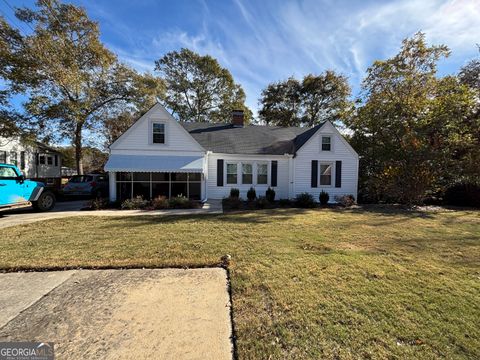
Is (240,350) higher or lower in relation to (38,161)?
lower

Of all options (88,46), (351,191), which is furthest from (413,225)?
(88,46)

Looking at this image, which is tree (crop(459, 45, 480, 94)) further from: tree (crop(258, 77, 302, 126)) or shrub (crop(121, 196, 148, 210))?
shrub (crop(121, 196, 148, 210))

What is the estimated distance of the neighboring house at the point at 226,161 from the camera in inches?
560

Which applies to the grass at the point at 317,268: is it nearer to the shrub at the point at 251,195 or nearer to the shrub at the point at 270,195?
the shrub at the point at 251,195

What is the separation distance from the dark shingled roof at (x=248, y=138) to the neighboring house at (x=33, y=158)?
17482 millimetres

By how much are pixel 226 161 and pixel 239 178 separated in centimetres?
150

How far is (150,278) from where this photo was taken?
416cm

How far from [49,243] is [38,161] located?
96.6 feet

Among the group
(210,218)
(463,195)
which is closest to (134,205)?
(210,218)

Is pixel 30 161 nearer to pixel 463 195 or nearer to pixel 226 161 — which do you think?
pixel 226 161

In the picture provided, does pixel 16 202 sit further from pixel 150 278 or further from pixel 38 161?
pixel 38 161

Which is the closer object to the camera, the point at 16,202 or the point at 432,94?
the point at 16,202

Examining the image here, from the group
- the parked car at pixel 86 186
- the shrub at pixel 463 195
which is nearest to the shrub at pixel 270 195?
the parked car at pixel 86 186

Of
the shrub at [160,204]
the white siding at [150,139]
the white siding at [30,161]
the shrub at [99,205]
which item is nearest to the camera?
the shrub at [99,205]
